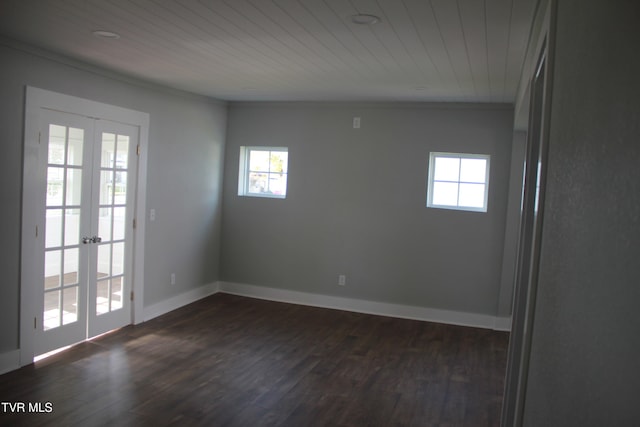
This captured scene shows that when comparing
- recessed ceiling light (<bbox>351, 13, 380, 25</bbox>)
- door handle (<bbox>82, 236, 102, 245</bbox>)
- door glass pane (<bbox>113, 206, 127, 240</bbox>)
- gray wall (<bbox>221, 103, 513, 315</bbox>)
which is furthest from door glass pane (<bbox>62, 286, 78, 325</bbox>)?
recessed ceiling light (<bbox>351, 13, 380, 25</bbox>)

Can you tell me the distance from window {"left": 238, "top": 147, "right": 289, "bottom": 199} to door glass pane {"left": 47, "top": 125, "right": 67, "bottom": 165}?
2660 mm

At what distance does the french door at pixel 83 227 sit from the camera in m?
A: 4.06

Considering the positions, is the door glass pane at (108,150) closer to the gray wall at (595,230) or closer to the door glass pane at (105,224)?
the door glass pane at (105,224)

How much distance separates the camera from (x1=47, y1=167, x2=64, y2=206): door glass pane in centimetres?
405

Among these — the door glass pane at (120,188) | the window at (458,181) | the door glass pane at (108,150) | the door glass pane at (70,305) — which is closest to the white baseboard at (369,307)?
the window at (458,181)

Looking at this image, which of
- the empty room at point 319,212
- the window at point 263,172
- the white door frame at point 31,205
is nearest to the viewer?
the empty room at point 319,212

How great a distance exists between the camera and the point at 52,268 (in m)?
4.14

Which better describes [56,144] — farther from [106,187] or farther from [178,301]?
[178,301]

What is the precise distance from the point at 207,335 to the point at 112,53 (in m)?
2.75

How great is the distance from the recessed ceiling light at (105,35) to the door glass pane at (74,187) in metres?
1.40

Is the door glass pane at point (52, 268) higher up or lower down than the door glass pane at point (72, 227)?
lower down

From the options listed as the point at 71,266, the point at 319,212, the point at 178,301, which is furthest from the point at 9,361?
the point at 319,212

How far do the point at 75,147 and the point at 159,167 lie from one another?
1154 millimetres

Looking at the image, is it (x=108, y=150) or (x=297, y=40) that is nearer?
(x=297, y=40)
